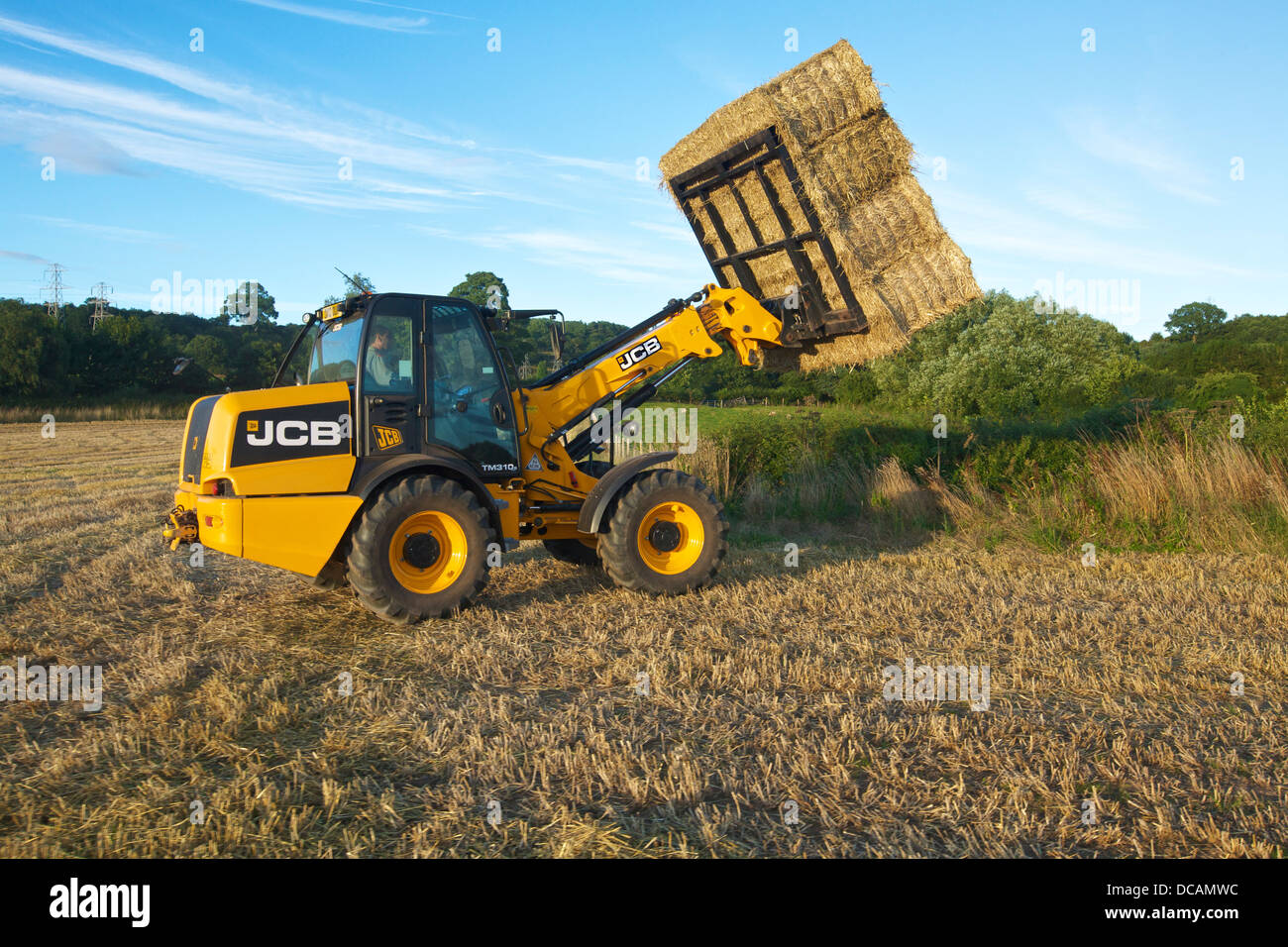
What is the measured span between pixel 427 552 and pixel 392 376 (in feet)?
4.56

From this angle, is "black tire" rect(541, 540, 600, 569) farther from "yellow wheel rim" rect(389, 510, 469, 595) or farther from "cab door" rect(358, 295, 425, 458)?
"cab door" rect(358, 295, 425, 458)

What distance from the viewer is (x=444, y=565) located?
21.8 feet

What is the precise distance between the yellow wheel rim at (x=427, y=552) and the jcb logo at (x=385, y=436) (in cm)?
61

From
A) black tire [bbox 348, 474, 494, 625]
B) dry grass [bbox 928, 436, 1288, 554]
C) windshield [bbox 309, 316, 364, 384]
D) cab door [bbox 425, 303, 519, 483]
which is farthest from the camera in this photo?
dry grass [bbox 928, 436, 1288, 554]

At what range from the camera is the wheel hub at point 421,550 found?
643cm

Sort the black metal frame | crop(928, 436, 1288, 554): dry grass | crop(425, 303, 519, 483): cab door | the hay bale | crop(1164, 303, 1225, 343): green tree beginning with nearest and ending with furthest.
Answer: crop(425, 303, 519, 483): cab door < the hay bale < the black metal frame < crop(928, 436, 1288, 554): dry grass < crop(1164, 303, 1225, 343): green tree

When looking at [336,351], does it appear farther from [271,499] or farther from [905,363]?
[905,363]

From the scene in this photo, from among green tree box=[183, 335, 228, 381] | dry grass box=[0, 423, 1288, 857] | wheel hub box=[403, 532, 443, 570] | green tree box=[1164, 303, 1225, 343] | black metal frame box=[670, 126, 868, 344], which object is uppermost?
green tree box=[1164, 303, 1225, 343]

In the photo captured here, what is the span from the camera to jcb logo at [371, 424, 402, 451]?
6.53 meters

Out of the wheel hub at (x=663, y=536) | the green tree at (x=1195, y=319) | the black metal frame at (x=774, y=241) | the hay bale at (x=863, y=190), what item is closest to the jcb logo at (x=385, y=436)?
the wheel hub at (x=663, y=536)

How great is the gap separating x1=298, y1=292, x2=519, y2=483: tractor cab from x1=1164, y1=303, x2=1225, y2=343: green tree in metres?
61.2

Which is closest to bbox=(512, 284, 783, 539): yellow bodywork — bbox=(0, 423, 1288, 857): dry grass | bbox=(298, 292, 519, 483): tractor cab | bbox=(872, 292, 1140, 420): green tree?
bbox=(298, 292, 519, 483): tractor cab

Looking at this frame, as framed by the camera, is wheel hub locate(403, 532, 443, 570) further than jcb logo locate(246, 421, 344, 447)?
Yes

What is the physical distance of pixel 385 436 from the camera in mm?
6566
